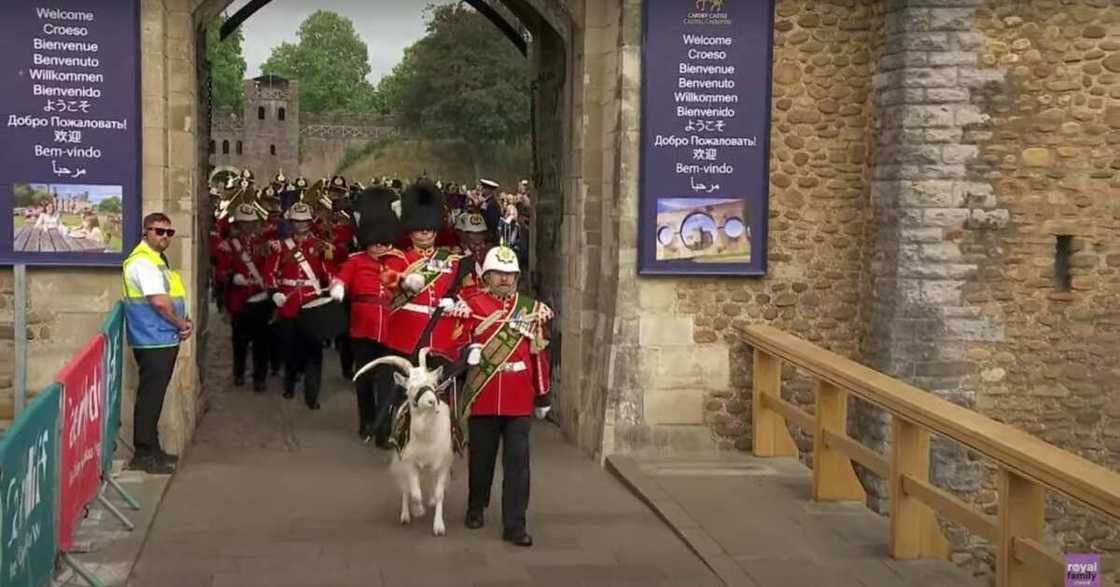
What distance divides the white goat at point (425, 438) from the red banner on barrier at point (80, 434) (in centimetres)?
144

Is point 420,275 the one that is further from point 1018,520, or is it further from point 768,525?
point 1018,520

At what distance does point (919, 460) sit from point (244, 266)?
7085mm

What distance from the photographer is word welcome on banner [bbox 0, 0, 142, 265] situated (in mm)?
8969

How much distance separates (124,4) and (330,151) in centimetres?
5439

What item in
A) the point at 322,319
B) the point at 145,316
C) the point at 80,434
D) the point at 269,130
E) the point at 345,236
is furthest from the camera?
the point at 269,130

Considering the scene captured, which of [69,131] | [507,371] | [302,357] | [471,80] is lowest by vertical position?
[302,357]

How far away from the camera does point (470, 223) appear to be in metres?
11.2

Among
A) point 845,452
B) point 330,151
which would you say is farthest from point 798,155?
point 330,151

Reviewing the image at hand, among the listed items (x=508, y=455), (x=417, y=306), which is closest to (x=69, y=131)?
(x=417, y=306)

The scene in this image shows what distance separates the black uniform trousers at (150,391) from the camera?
340 inches

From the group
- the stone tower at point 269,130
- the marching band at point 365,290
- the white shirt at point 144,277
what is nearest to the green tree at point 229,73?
the stone tower at point 269,130

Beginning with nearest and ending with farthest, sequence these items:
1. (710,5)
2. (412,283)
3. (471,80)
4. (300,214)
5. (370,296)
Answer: (412,283)
(710,5)
(370,296)
(300,214)
(471,80)

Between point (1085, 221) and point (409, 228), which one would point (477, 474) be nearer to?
point (409, 228)

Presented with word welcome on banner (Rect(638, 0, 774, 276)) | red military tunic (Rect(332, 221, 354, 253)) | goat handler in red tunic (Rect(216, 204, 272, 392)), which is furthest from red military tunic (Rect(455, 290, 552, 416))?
red military tunic (Rect(332, 221, 354, 253))
